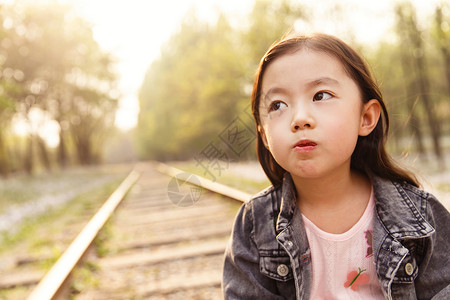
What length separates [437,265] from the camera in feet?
4.23

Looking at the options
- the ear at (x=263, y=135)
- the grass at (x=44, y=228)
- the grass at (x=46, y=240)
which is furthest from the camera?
the grass at (x=44, y=228)

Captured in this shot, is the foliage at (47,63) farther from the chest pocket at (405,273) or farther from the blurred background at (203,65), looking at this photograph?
the chest pocket at (405,273)

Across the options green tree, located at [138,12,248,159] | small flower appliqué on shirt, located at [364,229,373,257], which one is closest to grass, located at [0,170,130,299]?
small flower appliqué on shirt, located at [364,229,373,257]

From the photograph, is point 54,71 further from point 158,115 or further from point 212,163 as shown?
point 212,163

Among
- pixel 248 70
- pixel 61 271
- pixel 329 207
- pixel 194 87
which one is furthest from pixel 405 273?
pixel 194 87

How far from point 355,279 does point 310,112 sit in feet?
2.02

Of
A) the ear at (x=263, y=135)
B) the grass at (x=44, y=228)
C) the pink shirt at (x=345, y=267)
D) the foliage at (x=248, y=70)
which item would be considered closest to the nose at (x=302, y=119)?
the ear at (x=263, y=135)

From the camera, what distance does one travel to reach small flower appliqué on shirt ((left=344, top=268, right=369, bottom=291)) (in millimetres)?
1358

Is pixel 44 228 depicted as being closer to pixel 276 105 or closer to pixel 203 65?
pixel 276 105

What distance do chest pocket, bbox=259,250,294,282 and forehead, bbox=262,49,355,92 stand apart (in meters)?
0.59

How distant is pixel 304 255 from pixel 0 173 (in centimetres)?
2366

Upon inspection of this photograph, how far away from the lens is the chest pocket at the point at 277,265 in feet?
4.43

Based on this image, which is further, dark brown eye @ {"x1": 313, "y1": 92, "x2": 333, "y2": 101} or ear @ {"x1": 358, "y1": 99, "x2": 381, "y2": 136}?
→ ear @ {"x1": 358, "y1": 99, "x2": 381, "y2": 136}

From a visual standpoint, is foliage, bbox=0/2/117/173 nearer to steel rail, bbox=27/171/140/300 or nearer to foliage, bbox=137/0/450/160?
foliage, bbox=137/0/450/160
